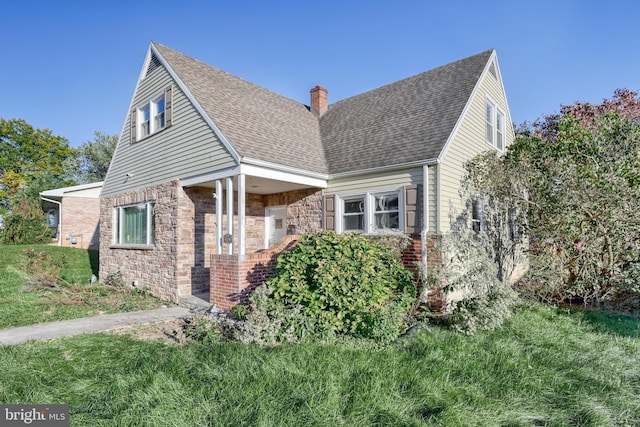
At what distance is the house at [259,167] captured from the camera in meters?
7.79

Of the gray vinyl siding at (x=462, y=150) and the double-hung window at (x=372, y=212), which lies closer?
the gray vinyl siding at (x=462, y=150)

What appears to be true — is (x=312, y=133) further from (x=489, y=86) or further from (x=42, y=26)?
(x=42, y=26)

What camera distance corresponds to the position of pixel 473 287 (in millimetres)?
6180

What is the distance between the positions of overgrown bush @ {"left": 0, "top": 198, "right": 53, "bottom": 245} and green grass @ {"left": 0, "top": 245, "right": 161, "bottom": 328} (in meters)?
6.08

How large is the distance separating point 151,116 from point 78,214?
1212cm

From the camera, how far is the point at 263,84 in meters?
12.7

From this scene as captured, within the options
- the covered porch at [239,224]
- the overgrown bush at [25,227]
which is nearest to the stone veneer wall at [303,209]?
the covered porch at [239,224]

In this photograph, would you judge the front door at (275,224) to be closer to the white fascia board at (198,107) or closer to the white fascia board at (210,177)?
the white fascia board at (210,177)

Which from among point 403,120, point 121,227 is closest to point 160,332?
point 121,227

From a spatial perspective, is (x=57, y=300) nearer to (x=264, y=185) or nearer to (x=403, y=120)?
(x=264, y=185)

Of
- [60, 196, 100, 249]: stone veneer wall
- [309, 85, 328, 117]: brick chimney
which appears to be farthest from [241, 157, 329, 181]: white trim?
[60, 196, 100, 249]: stone veneer wall

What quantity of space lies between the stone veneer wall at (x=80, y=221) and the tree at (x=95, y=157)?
66.9 feet

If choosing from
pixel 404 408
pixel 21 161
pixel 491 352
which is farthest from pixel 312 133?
pixel 21 161

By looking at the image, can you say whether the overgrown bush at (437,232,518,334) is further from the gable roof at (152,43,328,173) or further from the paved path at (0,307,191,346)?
the paved path at (0,307,191,346)
